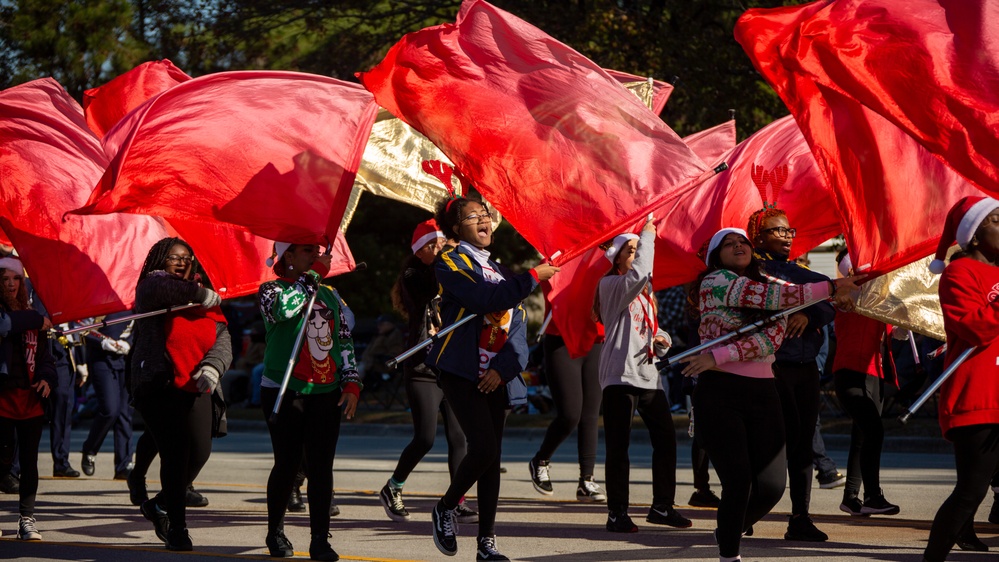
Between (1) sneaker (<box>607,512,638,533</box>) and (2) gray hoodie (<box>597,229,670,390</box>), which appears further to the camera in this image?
(2) gray hoodie (<box>597,229,670,390</box>)

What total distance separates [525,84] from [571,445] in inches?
379

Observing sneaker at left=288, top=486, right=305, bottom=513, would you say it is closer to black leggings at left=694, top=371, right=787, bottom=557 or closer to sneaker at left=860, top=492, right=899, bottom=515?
sneaker at left=860, top=492, right=899, bottom=515

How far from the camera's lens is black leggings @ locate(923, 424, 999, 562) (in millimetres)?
6242

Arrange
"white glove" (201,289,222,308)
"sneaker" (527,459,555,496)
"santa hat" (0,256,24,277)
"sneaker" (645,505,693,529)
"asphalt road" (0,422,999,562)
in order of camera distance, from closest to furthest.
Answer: "asphalt road" (0,422,999,562) → "white glove" (201,289,222,308) → "sneaker" (645,505,693,529) → "santa hat" (0,256,24,277) → "sneaker" (527,459,555,496)

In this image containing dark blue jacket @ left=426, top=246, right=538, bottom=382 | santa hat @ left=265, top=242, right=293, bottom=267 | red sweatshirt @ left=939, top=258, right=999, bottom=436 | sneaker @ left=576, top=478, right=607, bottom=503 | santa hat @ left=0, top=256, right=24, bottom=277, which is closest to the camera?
red sweatshirt @ left=939, top=258, right=999, bottom=436

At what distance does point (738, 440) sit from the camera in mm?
6617

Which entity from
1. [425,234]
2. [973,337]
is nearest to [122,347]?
[425,234]

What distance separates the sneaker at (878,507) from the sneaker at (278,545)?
3.81 meters

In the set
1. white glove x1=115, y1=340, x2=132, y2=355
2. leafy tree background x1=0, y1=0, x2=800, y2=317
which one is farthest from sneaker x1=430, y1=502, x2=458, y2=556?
leafy tree background x1=0, y1=0, x2=800, y2=317

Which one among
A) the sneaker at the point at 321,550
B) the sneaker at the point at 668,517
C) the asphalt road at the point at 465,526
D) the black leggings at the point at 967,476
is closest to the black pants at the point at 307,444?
the sneaker at the point at 321,550

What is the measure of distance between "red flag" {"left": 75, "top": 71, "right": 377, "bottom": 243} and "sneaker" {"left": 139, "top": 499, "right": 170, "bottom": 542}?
174 centimetres

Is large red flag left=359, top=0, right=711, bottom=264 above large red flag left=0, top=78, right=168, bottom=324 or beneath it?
above

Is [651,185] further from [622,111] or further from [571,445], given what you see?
[571,445]

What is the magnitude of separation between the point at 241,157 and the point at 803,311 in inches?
139
